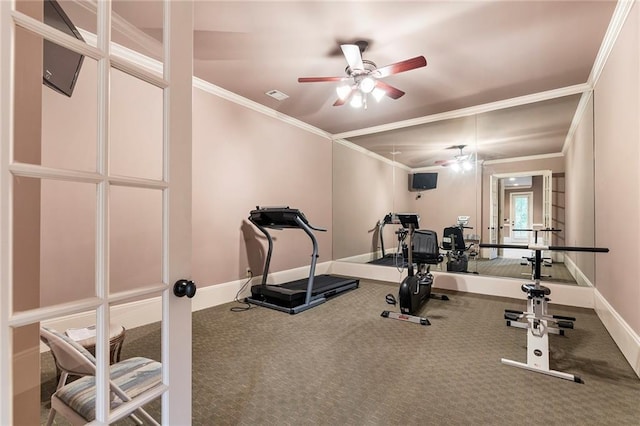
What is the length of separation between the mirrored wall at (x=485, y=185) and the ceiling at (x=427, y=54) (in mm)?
90

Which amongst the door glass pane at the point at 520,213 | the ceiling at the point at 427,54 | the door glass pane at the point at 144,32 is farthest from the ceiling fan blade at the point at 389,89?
the door glass pane at the point at 520,213

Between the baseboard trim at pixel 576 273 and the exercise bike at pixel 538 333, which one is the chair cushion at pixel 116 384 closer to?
the exercise bike at pixel 538 333

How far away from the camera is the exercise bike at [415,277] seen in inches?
136

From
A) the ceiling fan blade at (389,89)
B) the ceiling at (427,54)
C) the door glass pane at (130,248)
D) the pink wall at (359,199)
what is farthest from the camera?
the pink wall at (359,199)

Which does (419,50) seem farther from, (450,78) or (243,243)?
(243,243)

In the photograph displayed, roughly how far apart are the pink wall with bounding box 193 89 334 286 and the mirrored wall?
109cm

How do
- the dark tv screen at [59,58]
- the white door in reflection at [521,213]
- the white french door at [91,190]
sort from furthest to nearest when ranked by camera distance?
1. the white door in reflection at [521,213]
2. the dark tv screen at [59,58]
3. the white french door at [91,190]

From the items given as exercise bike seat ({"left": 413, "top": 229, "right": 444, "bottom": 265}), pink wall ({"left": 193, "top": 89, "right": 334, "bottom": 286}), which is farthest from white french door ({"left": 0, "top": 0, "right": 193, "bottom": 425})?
exercise bike seat ({"left": 413, "top": 229, "right": 444, "bottom": 265})

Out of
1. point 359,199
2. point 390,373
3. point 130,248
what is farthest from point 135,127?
point 359,199

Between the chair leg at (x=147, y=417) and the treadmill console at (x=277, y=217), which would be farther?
the treadmill console at (x=277, y=217)

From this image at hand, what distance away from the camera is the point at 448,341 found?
9.23 ft

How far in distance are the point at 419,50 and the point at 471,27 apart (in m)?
0.51

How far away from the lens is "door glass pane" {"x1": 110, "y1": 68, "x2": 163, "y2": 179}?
0.99m

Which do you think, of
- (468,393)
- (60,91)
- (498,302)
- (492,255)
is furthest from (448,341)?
(492,255)
